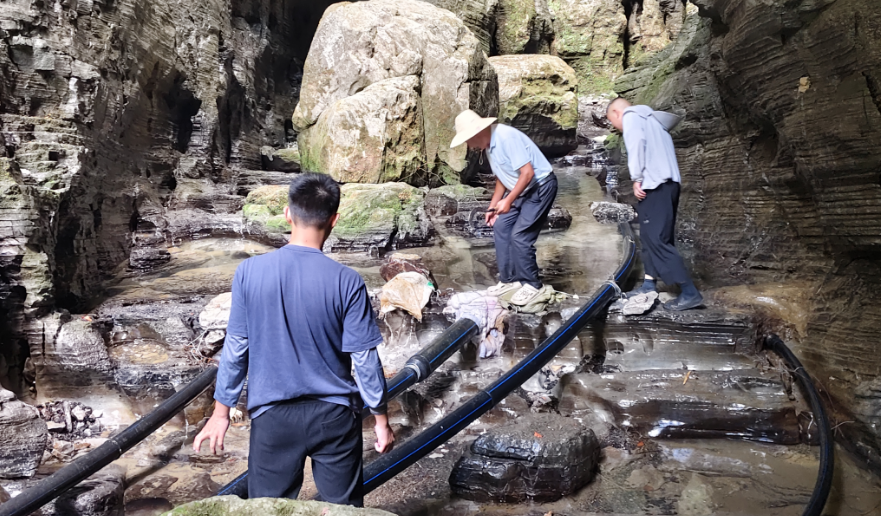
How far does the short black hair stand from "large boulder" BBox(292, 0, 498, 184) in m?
6.37

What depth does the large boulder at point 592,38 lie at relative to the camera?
1847 cm

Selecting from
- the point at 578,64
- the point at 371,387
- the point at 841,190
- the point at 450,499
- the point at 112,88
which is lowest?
the point at 450,499

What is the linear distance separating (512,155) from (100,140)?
184 inches

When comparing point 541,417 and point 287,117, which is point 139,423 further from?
point 287,117

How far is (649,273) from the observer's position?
4.46 meters

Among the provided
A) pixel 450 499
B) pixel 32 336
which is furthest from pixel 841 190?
pixel 32 336

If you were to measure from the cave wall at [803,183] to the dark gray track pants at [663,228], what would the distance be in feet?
2.31

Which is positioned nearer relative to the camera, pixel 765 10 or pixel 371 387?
pixel 371 387

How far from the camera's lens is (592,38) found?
1862 cm

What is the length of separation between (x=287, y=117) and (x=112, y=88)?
277 inches

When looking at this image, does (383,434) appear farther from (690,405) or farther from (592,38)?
(592,38)

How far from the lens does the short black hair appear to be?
6.23 feet

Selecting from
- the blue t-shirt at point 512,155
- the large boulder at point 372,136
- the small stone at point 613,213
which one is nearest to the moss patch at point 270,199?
the large boulder at point 372,136

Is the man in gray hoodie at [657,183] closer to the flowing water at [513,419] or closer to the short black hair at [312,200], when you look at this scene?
the flowing water at [513,419]
